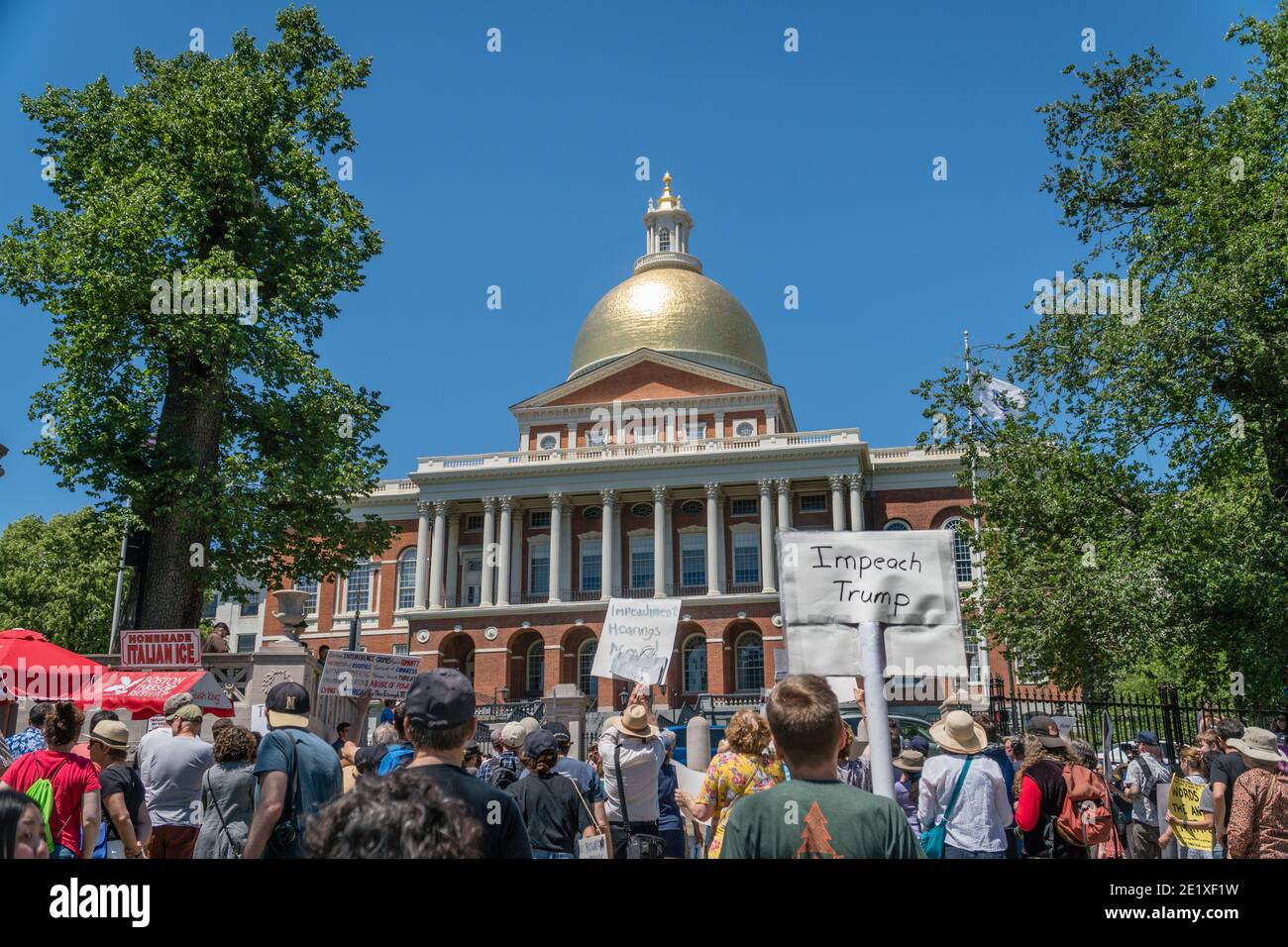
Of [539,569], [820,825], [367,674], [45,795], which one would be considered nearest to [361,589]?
[539,569]

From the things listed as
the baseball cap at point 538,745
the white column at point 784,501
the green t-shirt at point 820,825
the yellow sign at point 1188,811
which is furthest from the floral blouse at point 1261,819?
the white column at point 784,501

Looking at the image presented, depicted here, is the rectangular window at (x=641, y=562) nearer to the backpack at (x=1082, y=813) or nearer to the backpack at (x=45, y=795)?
the backpack at (x=1082, y=813)

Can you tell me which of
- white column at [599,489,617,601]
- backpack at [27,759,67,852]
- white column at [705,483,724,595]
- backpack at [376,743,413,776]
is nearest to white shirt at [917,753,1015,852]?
backpack at [376,743,413,776]

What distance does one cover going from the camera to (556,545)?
57.3 meters

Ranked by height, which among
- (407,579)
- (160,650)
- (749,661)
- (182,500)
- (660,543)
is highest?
(660,543)

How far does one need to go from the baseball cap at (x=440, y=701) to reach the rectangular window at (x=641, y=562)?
5340cm

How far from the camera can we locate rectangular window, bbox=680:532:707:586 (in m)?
57.3

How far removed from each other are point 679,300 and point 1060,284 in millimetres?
43436

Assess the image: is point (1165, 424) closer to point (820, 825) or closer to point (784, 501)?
point (820, 825)

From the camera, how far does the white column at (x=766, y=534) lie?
54.5 meters

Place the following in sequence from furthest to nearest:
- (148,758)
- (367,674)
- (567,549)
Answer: (567,549) → (367,674) → (148,758)

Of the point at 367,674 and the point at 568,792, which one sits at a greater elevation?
the point at 367,674

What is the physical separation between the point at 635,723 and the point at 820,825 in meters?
4.25
